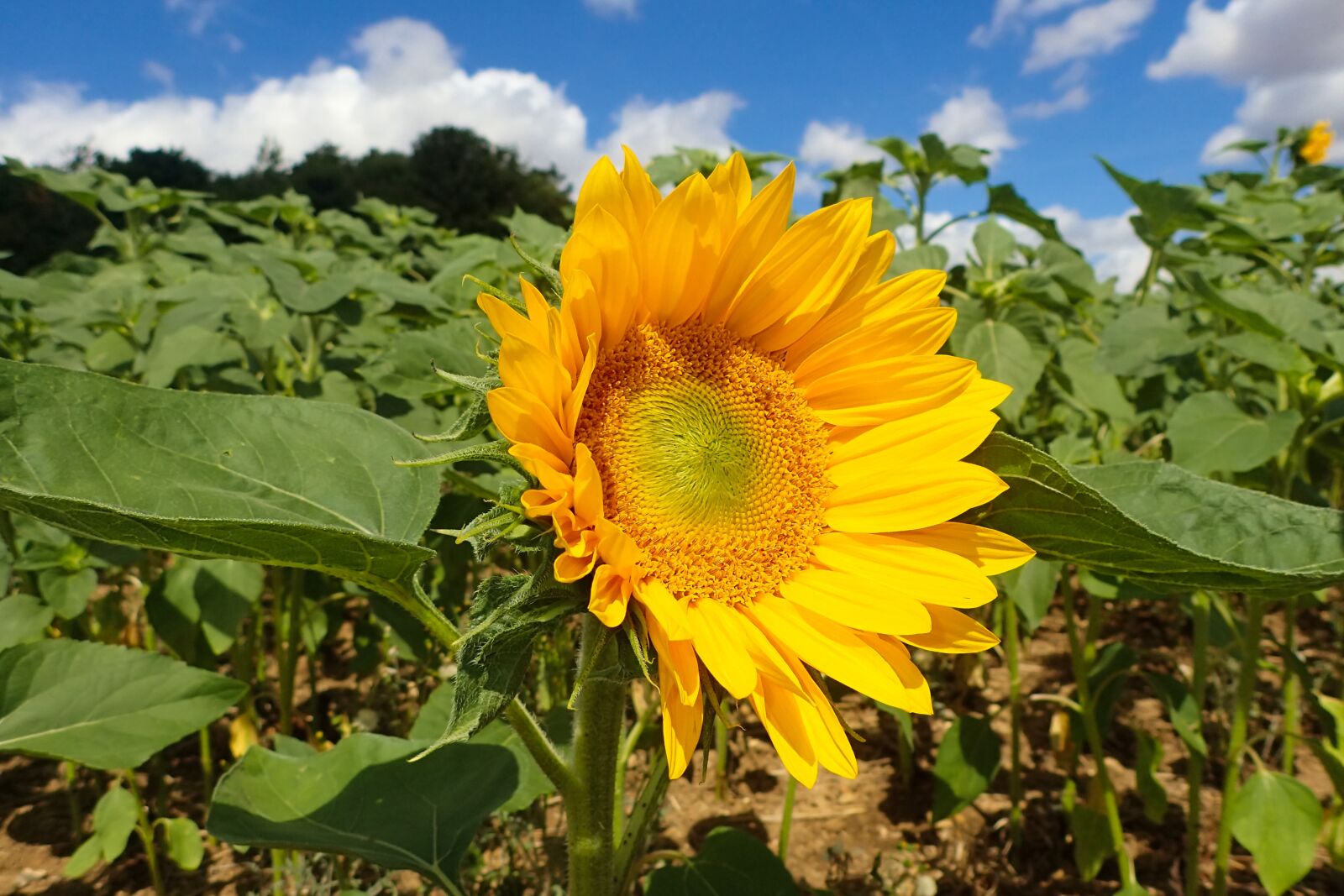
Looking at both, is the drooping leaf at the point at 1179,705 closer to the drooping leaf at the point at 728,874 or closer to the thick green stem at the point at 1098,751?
the thick green stem at the point at 1098,751

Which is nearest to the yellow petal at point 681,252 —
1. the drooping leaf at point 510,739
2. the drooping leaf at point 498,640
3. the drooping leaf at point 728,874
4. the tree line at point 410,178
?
the drooping leaf at point 498,640

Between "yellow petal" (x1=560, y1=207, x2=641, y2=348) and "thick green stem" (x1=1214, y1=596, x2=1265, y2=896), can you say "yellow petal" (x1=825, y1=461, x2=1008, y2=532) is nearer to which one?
"yellow petal" (x1=560, y1=207, x2=641, y2=348)

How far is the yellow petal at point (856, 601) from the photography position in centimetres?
95

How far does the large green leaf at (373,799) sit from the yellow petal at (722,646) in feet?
1.52

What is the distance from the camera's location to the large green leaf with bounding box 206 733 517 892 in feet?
3.86

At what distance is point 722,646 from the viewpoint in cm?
93

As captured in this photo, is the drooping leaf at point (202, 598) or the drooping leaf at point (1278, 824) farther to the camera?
the drooping leaf at point (202, 598)

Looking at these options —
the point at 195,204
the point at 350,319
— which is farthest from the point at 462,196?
the point at 350,319

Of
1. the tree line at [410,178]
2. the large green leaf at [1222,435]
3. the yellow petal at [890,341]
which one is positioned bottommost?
the yellow petal at [890,341]

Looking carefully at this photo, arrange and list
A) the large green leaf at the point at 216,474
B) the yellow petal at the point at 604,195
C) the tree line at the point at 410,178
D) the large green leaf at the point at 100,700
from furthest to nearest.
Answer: the tree line at the point at 410,178, the large green leaf at the point at 100,700, the yellow petal at the point at 604,195, the large green leaf at the point at 216,474

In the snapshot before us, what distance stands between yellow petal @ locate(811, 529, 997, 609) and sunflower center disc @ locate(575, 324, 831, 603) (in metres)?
0.04

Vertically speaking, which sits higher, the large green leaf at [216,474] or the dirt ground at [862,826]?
the large green leaf at [216,474]

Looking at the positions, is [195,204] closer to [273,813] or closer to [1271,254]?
[273,813]

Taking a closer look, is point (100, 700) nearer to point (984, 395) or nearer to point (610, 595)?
point (610, 595)
